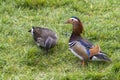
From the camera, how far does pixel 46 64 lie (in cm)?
566

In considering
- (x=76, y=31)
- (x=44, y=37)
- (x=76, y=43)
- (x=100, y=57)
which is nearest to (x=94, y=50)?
(x=100, y=57)

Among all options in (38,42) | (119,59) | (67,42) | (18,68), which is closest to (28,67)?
(18,68)

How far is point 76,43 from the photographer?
5703 millimetres

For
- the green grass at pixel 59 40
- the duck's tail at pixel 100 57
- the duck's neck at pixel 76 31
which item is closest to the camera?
the green grass at pixel 59 40

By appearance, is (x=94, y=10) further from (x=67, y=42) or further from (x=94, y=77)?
(x=94, y=77)

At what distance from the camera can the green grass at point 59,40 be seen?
5422mm

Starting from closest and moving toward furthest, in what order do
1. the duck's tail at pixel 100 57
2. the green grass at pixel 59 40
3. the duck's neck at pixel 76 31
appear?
the green grass at pixel 59 40
the duck's tail at pixel 100 57
the duck's neck at pixel 76 31

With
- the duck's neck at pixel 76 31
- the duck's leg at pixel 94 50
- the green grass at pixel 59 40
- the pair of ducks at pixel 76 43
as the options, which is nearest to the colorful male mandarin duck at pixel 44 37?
the pair of ducks at pixel 76 43

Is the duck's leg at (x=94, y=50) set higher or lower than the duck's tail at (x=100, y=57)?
higher

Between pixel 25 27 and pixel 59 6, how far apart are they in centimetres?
105

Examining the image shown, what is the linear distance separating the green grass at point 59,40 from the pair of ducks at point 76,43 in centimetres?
13

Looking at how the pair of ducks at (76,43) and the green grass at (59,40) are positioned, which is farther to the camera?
the pair of ducks at (76,43)

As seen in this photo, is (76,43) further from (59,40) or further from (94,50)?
(59,40)

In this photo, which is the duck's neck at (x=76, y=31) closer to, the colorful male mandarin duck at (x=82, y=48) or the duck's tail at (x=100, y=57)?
the colorful male mandarin duck at (x=82, y=48)
